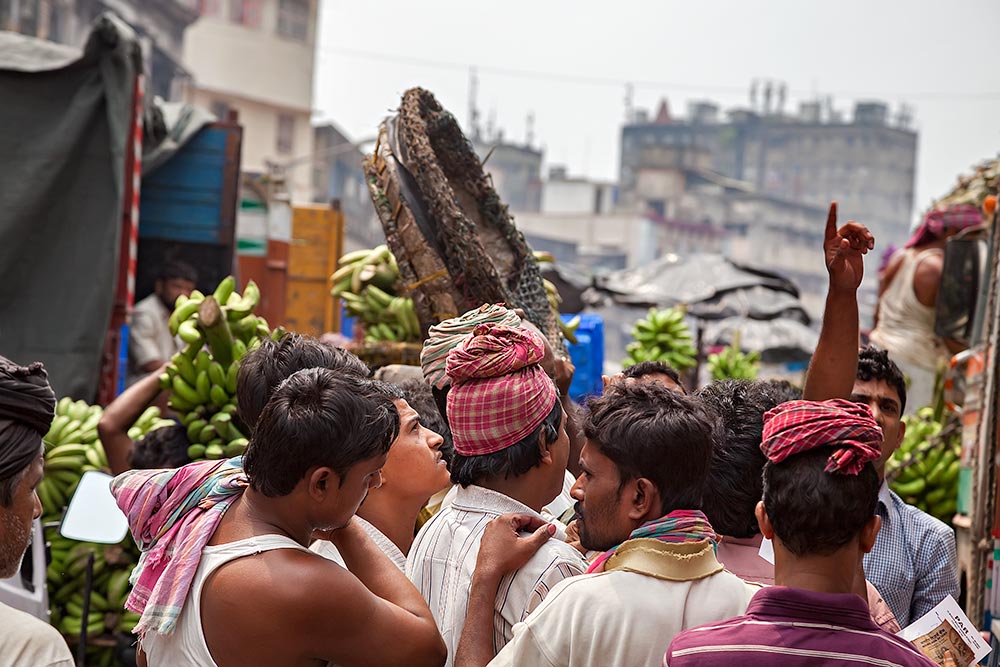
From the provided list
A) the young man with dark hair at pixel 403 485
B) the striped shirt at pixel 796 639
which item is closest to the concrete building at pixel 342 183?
the young man with dark hair at pixel 403 485

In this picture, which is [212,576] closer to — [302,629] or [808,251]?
[302,629]

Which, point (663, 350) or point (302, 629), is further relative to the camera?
point (663, 350)

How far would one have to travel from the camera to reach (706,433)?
240 centimetres

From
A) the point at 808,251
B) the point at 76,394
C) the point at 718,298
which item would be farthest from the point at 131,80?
the point at 808,251

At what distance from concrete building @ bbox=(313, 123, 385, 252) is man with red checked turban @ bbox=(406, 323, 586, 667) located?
37656mm

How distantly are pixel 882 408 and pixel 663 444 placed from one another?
1.48 m

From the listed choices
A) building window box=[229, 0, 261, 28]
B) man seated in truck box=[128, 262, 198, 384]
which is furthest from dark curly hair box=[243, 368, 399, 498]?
building window box=[229, 0, 261, 28]

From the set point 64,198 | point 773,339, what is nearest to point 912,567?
point 64,198

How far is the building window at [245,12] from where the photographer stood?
136 feet

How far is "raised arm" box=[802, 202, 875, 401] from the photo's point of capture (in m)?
2.79

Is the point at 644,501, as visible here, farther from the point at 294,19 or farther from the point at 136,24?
the point at 294,19

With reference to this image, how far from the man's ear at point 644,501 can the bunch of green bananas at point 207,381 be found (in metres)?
2.32

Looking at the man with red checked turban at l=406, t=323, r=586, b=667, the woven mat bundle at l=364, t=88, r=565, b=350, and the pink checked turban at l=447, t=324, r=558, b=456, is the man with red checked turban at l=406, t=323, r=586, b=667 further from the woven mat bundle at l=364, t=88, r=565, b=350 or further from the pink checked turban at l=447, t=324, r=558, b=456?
the woven mat bundle at l=364, t=88, r=565, b=350

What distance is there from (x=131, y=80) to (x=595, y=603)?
6133mm
